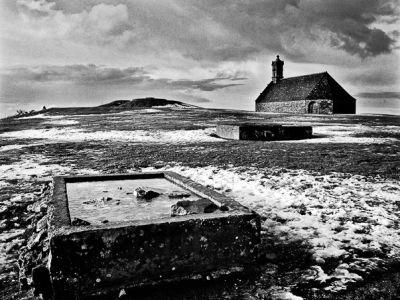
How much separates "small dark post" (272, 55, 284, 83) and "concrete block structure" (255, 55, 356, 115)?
136 inches

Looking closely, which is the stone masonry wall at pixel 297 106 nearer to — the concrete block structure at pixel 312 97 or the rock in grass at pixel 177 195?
the concrete block structure at pixel 312 97

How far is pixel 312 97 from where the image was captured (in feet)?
155

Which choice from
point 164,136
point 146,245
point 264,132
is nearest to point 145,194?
point 146,245

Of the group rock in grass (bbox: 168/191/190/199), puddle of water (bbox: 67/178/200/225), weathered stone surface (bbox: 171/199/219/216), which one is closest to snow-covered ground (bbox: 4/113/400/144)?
puddle of water (bbox: 67/178/200/225)

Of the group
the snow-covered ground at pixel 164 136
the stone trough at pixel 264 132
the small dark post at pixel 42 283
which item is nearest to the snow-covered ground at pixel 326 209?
the small dark post at pixel 42 283

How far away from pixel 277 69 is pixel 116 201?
189ft

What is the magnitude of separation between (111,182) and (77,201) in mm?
936

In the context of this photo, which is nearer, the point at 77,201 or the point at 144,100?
the point at 77,201

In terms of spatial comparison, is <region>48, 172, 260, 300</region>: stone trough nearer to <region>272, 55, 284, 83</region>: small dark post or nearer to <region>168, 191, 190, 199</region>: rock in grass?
<region>168, 191, 190, 199</region>: rock in grass

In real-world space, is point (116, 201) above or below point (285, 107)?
below

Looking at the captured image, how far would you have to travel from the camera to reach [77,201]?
351cm

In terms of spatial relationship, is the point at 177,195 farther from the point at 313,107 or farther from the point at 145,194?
the point at 313,107

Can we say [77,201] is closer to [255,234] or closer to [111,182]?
[111,182]

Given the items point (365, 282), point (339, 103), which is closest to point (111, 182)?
point (365, 282)
